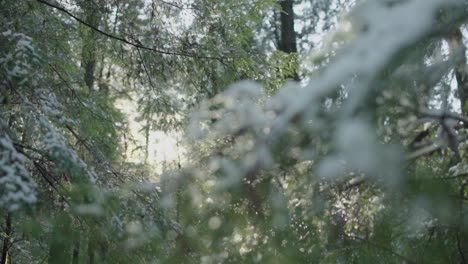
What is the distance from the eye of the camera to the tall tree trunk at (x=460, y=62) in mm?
1377

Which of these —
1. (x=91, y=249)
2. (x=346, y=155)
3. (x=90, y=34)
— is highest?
(x=90, y=34)

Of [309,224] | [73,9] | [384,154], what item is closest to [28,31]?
[73,9]

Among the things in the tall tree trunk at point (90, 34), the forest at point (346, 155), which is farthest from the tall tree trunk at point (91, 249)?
the tall tree trunk at point (90, 34)

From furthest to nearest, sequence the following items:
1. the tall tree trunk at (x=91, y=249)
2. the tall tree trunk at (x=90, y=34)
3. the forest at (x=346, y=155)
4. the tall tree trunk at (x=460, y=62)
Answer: the tall tree trunk at (x=90, y=34)
the tall tree trunk at (x=91, y=249)
the tall tree trunk at (x=460, y=62)
the forest at (x=346, y=155)

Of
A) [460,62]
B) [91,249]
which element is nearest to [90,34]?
[91,249]

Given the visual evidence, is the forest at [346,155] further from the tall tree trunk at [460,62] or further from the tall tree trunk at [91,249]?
the tall tree trunk at [91,249]

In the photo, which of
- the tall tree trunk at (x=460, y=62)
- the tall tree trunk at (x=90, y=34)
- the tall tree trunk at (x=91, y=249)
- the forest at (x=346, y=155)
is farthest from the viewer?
the tall tree trunk at (x=90, y=34)

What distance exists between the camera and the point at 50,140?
277 centimetres

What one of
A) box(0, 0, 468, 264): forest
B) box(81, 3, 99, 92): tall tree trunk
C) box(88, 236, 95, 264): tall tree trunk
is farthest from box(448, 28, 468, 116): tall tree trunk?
box(81, 3, 99, 92): tall tree trunk

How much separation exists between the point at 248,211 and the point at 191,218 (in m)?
0.31

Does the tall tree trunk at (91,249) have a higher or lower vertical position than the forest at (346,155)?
higher

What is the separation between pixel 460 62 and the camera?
1423mm

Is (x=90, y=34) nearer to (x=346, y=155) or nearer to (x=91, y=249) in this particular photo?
(x=91, y=249)

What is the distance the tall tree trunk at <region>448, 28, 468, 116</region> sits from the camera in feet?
4.52
